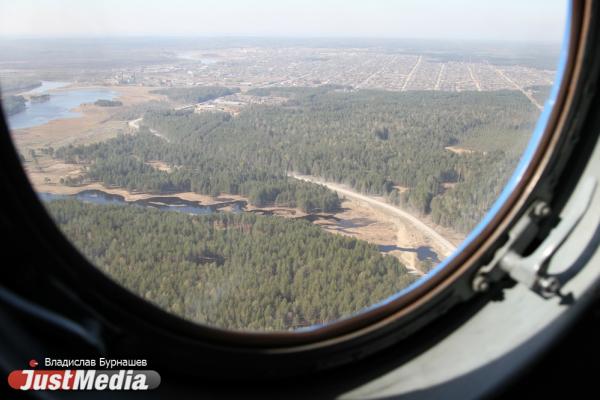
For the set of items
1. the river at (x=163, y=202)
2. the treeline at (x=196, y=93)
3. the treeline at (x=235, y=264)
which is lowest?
the treeline at (x=235, y=264)

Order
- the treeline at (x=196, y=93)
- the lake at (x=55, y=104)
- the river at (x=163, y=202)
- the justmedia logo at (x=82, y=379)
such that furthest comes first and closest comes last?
1. the treeline at (x=196, y=93)
2. the river at (x=163, y=202)
3. the lake at (x=55, y=104)
4. the justmedia logo at (x=82, y=379)

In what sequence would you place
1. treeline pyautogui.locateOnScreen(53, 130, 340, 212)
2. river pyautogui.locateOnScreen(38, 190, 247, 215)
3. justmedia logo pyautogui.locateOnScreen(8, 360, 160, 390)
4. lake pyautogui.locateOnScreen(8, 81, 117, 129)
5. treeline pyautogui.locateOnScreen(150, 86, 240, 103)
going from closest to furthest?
justmedia logo pyautogui.locateOnScreen(8, 360, 160, 390) < lake pyautogui.locateOnScreen(8, 81, 117, 129) < river pyautogui.locateOnScreen(38, 190, 247, 215) < treeline pyautogui.locateOnScreen(53, 130, 340, 212) < treeline pyautogui.locateOnScreen(150, 86, 240, 103)

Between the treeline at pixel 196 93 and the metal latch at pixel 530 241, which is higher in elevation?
the treeline at pixel 196 93

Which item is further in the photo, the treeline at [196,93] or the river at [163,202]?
the treeline at [196,93]

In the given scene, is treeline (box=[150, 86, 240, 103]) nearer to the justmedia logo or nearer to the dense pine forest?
the dense pine forest

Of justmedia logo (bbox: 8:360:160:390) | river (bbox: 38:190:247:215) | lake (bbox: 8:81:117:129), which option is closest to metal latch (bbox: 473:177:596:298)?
justmedia logo (bbox: 8:360:160:390)

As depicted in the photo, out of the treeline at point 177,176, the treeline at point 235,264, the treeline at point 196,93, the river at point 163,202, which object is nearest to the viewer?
the treeline at point 235,264

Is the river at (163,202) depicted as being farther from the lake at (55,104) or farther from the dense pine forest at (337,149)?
the lake at (55,104)

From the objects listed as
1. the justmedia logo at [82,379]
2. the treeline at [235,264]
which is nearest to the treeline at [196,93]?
the treeline at [235,264]
